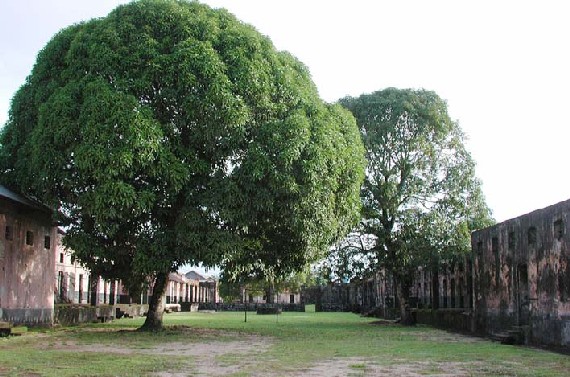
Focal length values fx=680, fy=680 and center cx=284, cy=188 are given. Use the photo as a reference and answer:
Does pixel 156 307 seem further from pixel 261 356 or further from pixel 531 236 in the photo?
pixel 531 236

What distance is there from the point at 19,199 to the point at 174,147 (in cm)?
498

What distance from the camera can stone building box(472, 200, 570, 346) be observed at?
17438 millimetres

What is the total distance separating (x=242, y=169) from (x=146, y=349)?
626 centimetres

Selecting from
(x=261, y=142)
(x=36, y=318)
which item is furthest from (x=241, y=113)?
(x=36, y=318)

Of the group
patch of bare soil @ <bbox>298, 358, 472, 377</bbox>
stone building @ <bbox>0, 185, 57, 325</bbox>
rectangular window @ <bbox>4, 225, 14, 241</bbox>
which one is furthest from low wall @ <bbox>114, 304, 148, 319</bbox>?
patch of bare soil @ <bbox>298, 358, 472, 377</bbox>

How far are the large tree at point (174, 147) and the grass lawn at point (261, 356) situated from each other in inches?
113

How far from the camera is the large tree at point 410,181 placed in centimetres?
3017

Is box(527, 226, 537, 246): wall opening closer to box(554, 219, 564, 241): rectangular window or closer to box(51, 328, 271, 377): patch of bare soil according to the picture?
box(554, 219, 564, 241): rectangular window

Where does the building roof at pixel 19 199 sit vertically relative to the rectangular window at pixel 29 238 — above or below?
above

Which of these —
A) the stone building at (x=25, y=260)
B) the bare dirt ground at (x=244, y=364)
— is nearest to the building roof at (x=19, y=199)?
the stone building at (x=25, y=260)

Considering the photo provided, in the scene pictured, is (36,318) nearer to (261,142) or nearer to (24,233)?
(24,233)

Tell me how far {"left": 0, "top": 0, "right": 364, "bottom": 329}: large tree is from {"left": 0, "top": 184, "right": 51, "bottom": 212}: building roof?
0.36 m

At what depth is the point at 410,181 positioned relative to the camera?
31.0m

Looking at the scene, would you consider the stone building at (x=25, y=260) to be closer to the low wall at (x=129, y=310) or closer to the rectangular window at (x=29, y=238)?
the rectangular window at (x=29, y=238)
